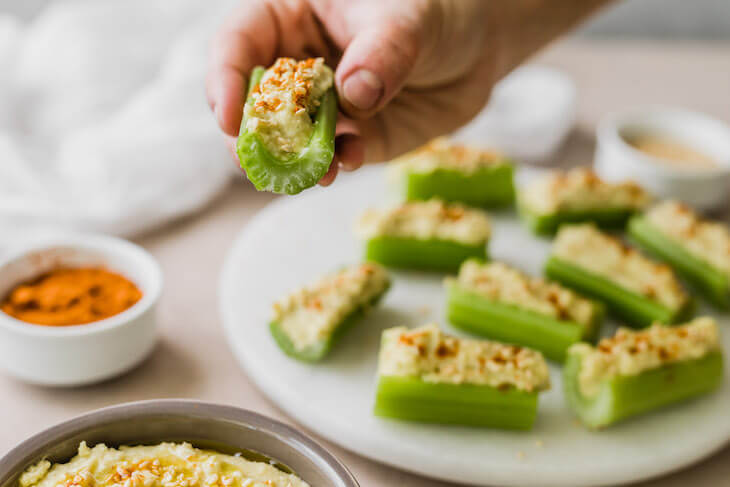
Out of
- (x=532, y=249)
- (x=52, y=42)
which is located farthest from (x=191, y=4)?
(x=532, y=249)

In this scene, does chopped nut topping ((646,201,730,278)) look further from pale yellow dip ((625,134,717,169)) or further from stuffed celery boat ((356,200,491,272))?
stuffed celery boat ((356,200,491,272))

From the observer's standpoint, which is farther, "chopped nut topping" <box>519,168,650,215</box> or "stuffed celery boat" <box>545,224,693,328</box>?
"chopped nut topping" <box>519,168,650,215</box>

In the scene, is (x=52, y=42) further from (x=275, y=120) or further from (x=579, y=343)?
(x=579, y=343)

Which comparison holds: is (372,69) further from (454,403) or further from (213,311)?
(213,311)

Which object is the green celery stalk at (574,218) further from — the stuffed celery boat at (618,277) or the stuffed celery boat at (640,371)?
the stuffed celery boat at (640,371)

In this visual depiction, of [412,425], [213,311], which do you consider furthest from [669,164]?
[213,311]

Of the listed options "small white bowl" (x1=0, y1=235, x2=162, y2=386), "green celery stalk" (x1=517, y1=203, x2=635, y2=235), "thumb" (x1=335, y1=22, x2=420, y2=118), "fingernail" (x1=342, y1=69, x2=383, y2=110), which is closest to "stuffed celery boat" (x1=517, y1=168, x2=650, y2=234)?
"green celery stalk" (x1=517, y1=203, x2=635, y2=235)
